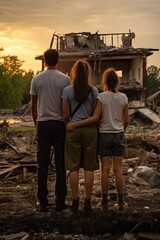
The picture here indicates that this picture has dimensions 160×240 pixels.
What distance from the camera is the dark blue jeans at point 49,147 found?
5953 millimetres

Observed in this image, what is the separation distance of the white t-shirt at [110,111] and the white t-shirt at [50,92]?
0.57 metres

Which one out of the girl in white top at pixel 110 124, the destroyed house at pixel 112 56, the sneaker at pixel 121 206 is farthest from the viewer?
the destroyed house at pixel 112 56

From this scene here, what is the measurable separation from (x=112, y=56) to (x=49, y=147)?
93.9 ft

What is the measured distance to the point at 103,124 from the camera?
598 cm

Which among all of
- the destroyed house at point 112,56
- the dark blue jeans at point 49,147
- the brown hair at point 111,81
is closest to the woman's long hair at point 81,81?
the brown hair at point 111,81

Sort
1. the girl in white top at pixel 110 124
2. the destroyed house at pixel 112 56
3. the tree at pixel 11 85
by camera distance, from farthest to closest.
Result: 1. the tree at pixel 11 85
2. the destroyed house at pixel 112 56
3. the girl in white top at pixel 110 124

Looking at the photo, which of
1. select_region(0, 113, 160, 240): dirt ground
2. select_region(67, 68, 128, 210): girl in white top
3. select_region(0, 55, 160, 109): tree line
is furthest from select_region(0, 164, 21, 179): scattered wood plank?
select_region(0, 55, 160, 109): tree line

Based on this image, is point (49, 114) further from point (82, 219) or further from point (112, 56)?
point (112, 56)

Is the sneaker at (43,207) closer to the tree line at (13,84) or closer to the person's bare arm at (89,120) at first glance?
the person's bare arm at (89,120)

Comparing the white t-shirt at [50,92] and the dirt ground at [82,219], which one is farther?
the white t-shirt at [50,92]

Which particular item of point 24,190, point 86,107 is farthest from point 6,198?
point 86,107

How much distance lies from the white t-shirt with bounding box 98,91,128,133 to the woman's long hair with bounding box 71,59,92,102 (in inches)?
9.6

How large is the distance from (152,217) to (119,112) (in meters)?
1.53

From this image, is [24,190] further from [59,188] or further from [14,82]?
[14,82]
